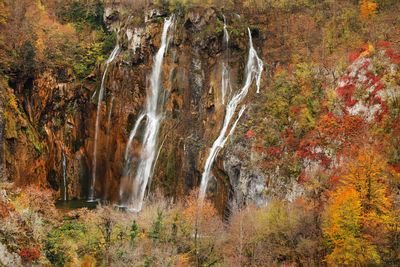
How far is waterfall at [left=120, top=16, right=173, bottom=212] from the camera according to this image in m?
36.2

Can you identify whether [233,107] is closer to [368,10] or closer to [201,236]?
[201,236]

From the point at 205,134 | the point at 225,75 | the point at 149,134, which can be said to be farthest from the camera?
the point at 225,75

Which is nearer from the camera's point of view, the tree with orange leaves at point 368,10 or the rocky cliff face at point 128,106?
the rocky cliff face at point 128,106

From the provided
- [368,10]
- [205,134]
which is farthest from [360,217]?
[368,10]

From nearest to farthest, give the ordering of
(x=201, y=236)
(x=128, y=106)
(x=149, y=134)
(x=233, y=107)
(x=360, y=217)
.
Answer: (x=360, y=217) → (x=201, y=236) → (x=233, y=107) → (x=149, y=134) → (x=128, y=106)

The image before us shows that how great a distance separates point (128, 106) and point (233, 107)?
604 inches

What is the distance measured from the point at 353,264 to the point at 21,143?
36722 millimetres

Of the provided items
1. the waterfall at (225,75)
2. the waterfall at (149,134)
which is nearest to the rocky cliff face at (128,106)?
the waterfall at (225,75)

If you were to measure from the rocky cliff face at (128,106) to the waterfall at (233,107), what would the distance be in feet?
2.92

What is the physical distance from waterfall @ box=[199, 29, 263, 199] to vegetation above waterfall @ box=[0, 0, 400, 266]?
2.41ft

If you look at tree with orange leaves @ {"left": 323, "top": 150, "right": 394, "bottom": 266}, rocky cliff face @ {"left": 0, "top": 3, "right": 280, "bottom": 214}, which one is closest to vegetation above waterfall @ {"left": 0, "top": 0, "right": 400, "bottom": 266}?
tree with orange leaves @ {"left": 323, "top": 150, "right": 394, "bottom": 266}

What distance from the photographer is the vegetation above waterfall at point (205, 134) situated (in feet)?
65.5

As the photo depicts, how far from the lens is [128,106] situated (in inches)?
1626

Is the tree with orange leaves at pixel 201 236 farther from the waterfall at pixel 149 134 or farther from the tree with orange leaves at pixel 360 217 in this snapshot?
the waterfall at pixel 149 134
